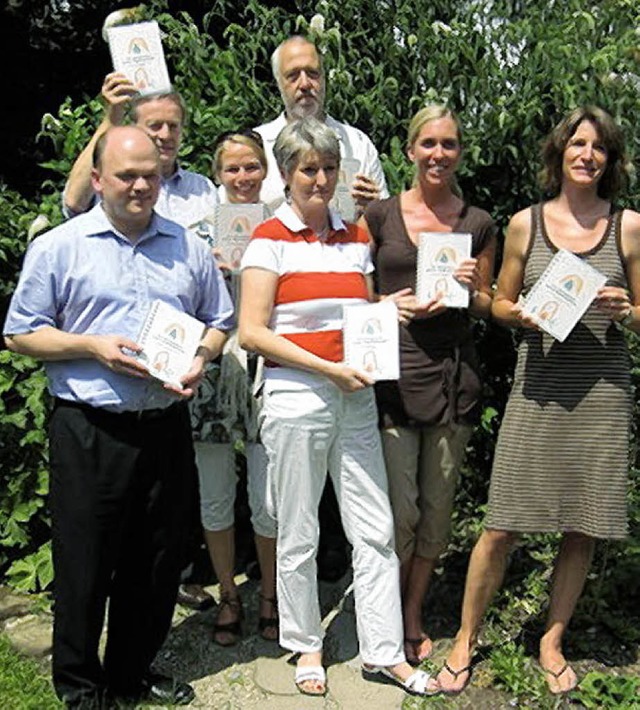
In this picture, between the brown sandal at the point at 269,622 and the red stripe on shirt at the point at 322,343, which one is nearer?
the red stripe on shirt at the point at 322,343

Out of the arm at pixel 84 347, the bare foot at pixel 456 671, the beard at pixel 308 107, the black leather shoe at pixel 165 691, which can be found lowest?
the black leather shoe at pixel 165 691

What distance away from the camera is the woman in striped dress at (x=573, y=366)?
148 inches

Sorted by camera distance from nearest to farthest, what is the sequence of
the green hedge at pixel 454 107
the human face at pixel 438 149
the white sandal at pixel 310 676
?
the human face at pixel 438 149 < the white sandal at pixel 310 676 < the green hedge at pixel 454 107

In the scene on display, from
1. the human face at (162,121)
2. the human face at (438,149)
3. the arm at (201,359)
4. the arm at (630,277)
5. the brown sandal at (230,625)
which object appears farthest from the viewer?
the brown sandal at (230,625)

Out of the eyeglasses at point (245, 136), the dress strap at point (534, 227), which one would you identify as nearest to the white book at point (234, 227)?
the eyeglasses at point (245, 136)

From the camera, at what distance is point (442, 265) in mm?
3861

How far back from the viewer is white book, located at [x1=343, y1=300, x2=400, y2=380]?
3.72 meters

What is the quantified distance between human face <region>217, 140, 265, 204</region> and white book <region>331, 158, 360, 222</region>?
1.00 ft

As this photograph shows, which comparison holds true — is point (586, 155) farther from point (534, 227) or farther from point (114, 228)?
point (114, 228)

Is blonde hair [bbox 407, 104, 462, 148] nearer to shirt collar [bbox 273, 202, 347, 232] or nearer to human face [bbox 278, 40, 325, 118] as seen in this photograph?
shirt collar [bbox 273, 202, 347, 232]

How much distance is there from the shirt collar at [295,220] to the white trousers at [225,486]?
0.96 m

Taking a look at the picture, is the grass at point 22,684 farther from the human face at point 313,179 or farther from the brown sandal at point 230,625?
the human face at point 313,179

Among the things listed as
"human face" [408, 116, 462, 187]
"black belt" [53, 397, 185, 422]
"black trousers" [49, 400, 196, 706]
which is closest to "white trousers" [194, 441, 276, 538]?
"black trousers" [49, 400, 196, 706]

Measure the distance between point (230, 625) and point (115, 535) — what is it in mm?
1028
